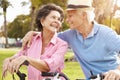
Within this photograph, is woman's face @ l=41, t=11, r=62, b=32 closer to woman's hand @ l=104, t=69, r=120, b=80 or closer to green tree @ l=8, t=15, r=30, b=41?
woman's hand @ l=104, t=69, r=120, b=80

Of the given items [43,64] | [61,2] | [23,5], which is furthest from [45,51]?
[23,5]

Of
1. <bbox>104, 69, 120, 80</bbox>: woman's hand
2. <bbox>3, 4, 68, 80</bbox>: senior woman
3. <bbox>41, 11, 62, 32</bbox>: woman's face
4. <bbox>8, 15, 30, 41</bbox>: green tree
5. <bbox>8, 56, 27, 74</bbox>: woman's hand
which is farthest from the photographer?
<bbox>8, 15, 30, 41</bbox>: green tree

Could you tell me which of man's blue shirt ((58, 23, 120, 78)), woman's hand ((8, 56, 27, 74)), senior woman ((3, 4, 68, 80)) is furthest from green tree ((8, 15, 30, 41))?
woman's hand ((8, 56, 27, 74))

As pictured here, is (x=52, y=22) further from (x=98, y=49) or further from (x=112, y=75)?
(x=112, y=75)

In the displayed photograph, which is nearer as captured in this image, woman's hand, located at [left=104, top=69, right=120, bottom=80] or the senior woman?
woman's hand, located at [left=104, top=69, right=120, bottom=80]

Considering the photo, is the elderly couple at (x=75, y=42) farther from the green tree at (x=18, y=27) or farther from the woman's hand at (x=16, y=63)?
the green tree at (x=18, y=27)

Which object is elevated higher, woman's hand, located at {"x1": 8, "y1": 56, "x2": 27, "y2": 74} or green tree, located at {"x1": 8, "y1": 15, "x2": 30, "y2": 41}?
woman's hand, located at {"x1": 8, "y1": 56, "x2": 27, "y2": 74}

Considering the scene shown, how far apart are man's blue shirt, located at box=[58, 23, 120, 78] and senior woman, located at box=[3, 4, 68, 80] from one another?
6.5 inches

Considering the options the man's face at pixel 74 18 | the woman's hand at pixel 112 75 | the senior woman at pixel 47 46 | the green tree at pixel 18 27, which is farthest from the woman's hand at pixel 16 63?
the green tree at pixel 18 27

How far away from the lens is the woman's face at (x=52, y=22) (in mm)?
3982

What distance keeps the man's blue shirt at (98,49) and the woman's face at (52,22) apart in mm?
229

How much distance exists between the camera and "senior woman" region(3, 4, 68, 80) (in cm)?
378

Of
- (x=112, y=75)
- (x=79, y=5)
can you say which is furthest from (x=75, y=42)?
(x=112, y=75)

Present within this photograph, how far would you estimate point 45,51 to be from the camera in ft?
13.1
